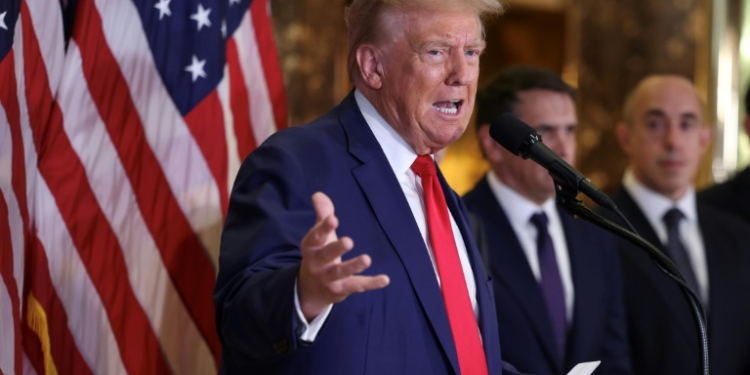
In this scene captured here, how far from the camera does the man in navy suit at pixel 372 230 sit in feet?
6.15

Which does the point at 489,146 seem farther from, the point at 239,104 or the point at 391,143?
the point at 391,143

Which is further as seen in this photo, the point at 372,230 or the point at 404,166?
the point at 404,166

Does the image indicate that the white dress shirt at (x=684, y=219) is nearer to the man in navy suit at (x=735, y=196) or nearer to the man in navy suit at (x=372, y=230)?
the man in navy suit at (x=735, y=196)

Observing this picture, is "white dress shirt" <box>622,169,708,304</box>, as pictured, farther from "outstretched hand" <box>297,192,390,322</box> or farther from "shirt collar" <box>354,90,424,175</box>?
"outstretched hand" <box>297,192,390,322</box>

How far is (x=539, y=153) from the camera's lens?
7.12ft

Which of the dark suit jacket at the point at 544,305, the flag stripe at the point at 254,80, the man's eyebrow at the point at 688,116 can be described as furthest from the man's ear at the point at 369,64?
the man's eyebrow at the point at 688,116

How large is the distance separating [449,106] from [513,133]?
23cm

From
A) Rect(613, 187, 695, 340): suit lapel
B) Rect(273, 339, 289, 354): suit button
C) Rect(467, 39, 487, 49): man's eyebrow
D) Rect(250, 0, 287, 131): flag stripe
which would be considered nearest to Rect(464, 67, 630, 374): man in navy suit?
Rect(613, 187, 695, 340): suit lapel

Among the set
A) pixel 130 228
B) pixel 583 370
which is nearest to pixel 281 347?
pixel 583 370

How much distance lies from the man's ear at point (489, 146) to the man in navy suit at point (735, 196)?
1342mm

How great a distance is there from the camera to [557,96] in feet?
11.8

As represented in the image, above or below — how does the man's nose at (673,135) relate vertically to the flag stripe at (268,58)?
below

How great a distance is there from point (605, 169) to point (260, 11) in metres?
4.02

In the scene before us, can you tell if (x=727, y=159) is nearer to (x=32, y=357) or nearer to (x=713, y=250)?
(x=713, y=250)
